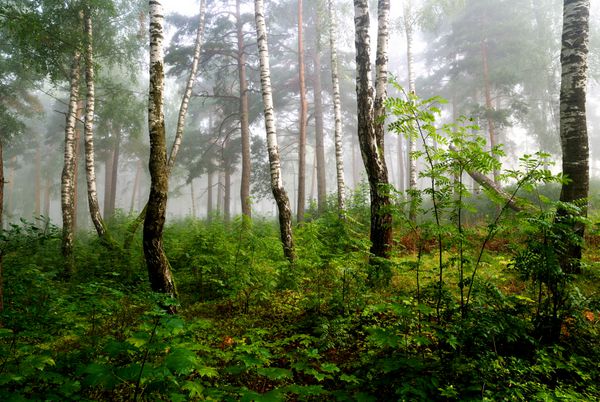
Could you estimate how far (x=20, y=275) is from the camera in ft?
18.7

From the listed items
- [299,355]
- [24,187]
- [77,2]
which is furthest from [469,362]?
[24,187]

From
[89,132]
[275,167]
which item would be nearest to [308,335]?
[275,167]

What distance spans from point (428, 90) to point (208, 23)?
650 inches

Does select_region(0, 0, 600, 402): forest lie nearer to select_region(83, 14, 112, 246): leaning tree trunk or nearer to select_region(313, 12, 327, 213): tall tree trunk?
select_region(83, 14, 112, 246): leaning tree trunk

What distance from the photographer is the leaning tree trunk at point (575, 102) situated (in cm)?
534

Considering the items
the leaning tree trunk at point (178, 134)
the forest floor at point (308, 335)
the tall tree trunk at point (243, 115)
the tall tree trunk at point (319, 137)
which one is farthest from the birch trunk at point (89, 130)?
the tall tree trunk at point (319, 137)

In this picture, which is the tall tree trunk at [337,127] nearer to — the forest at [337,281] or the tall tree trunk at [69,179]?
the forest at [337,281]

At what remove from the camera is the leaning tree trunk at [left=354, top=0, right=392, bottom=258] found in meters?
6.21

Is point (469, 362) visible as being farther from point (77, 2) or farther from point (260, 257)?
point (77, 2)

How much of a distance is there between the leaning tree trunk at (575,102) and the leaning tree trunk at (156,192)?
254 inches

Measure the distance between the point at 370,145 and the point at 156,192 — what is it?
390cm

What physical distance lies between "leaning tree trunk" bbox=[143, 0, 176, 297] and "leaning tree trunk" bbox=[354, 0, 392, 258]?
3.60 m

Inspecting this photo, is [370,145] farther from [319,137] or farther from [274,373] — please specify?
[319,137]

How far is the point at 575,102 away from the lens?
552 centimetres
